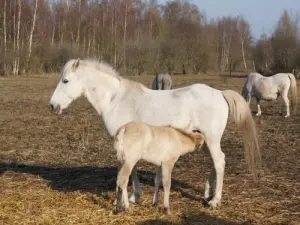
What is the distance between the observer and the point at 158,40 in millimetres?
52469

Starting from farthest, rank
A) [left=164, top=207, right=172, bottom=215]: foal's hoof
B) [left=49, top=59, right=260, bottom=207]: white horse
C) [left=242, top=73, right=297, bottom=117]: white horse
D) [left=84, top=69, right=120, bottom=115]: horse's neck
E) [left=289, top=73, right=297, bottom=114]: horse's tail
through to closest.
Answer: [left=242, top=73, right=297, bottom=117]: white horse, [left=289, top=73, right=297, bottom=114]: horse's tail, [left=84, top=69, right=120, bottom=115]: horse's neck, [left=49, top=59, right=260, bottom=207]: white horse, [left=164, top=207, right=172, bottom=215]: foal's hoof

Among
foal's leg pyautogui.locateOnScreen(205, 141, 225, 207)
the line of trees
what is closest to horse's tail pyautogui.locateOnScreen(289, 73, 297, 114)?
foal's leg pyautogui.locateOnScreen(205, 141, 225, 207)

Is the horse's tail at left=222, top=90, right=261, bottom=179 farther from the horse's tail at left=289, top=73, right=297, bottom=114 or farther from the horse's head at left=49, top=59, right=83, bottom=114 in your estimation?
the horse's tail at left=289, top=73, right=297, bottom=114

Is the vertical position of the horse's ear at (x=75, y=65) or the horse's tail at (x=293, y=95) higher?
the horse's ear at (x=75, y=65)

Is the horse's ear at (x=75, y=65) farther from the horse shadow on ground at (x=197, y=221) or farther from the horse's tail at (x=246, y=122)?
the horse shadow on ground at (x=197, y=221)

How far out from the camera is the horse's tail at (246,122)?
605 cm

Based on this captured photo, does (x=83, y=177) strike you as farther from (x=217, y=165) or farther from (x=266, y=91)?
(x=266, y=91)

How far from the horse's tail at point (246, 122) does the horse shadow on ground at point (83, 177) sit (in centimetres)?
93

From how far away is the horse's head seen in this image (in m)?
6.21

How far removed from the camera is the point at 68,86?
6.22 metres

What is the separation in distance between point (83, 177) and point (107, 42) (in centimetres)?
4447

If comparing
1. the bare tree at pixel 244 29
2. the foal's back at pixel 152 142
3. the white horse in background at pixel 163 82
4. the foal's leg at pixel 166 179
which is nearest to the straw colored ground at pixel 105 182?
the foal's leg at pixel 166 179

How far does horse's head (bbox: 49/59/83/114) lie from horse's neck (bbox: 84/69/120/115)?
0.13m

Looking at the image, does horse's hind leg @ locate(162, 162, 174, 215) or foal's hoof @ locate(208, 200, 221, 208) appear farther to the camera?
foal's hoof @ locate(208, 200, 221, 208)
